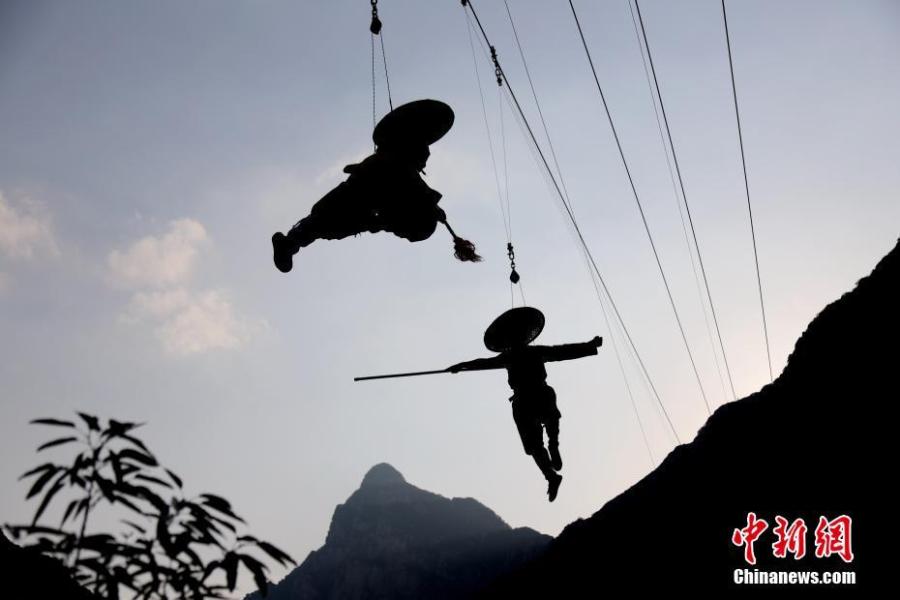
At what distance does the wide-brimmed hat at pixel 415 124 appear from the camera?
5266 millimetres

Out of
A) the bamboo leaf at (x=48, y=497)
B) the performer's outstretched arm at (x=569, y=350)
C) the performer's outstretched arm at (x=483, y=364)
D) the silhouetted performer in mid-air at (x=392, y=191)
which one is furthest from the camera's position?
the performer's outstretched arm at (x=483, y=364)

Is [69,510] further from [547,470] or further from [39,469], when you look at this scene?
[547,470]

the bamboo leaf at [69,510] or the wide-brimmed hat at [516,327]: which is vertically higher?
the wide-brimmed hat at [516,327]

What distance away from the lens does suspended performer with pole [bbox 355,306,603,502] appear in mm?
6918

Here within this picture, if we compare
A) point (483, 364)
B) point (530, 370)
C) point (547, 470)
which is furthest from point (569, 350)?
point (547, 470)

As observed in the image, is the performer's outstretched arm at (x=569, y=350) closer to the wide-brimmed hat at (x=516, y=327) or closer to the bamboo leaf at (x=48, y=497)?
the wide-brimmed hat at (x=516, y=327)

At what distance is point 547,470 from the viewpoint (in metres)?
7.11

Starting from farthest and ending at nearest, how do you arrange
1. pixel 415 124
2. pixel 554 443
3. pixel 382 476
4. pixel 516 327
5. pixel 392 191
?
1. pixel 382 476
2. pixel 554 443
3. pixel 516 327
4. pixel 392 191
5. pixel 415 124

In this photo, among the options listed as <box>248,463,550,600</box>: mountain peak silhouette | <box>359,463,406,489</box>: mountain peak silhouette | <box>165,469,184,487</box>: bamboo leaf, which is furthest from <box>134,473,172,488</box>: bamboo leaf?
<box>359,463,406,489</box>: mountain peak silhouette

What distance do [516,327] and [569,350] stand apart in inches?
32.8

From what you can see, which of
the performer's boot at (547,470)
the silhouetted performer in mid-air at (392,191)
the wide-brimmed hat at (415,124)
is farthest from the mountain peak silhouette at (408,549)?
the wide-brimmed hat at (415,124)

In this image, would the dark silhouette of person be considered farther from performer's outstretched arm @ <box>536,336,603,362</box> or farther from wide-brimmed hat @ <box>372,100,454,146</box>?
wide-brimmed hat @ <box>372,100,454,146</box>

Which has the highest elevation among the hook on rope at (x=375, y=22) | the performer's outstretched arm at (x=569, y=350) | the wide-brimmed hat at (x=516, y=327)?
the hook on rope at (x=375, y=22)

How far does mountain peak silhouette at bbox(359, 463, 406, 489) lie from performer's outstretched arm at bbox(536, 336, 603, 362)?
12420cm
